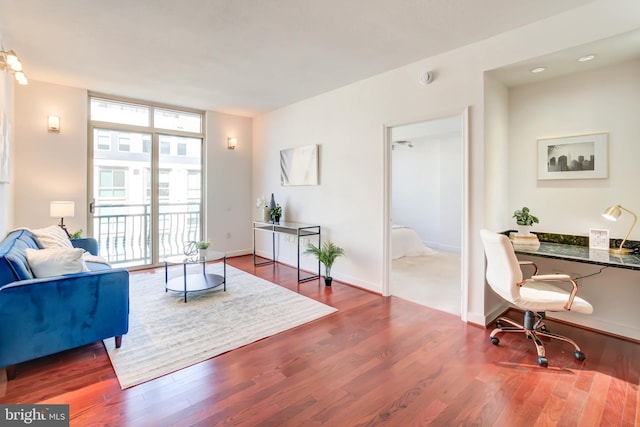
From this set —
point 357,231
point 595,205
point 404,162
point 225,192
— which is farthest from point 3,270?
point 404,162

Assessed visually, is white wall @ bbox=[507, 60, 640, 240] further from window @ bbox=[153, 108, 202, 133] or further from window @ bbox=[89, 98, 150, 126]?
window @ bbox=[89, 98, 150, 126]

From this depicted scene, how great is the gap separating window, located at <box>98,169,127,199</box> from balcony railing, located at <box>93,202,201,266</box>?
0.18m

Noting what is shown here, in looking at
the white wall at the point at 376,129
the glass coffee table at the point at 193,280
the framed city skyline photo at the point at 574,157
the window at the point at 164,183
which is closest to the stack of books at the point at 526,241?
the white wall at the point at 376,129

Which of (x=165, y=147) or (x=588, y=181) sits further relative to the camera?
(x=165, y=147)

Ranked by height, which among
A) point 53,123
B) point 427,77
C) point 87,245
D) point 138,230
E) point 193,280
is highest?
point 427,77

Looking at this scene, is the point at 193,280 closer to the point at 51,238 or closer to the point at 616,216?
the point at 51,238

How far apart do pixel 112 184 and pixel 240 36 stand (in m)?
3.47

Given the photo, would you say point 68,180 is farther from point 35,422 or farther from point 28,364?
point 35,422

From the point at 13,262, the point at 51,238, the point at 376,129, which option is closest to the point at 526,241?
the point at 376,129

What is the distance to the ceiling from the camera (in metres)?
2.40

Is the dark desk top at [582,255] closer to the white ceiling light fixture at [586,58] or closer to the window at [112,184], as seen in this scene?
the white ceiling light fixture at [586,58]

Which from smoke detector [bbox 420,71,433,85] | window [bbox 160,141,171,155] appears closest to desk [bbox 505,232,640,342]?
smoke detector [bbox 420,71,433,85]

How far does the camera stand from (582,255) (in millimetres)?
2535

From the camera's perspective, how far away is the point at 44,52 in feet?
10.6
